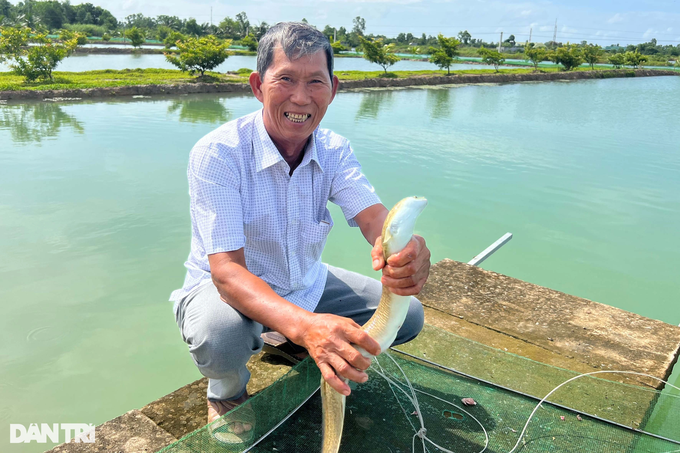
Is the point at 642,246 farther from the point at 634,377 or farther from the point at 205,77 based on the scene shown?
the point at 205,77

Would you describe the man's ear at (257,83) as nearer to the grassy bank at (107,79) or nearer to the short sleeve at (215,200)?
the short sleeve at (215,200)

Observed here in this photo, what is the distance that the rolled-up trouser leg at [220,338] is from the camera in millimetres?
1621

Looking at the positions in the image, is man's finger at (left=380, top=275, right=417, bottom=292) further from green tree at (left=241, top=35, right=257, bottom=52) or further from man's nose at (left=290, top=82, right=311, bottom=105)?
green tree at (left=241, top=35, right=257, bottom=52)

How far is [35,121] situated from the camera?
1058 cm

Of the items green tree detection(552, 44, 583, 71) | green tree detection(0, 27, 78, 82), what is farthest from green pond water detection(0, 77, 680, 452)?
green tree detection(552, 44, 583, 71)

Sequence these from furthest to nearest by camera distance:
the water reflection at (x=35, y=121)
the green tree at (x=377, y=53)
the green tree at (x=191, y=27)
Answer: the green tree at (x=191, y=27), the green tree at (x=377, y=53), the water reflection at (x=35, y=121)

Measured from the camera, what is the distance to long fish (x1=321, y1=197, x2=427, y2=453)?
1250mm

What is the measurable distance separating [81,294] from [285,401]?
2361mm

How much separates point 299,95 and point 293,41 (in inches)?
6.9

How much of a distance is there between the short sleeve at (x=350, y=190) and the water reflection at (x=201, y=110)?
1000cm

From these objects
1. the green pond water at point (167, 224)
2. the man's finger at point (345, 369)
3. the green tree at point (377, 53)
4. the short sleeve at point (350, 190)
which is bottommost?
the green pond water at point (167, 224)

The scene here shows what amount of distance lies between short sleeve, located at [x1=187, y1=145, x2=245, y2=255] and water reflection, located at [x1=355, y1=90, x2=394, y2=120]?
37.4 feet

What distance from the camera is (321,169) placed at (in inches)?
78.7

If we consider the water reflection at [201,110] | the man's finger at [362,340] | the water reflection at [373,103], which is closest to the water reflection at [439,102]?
the water reflection at [373,103]
